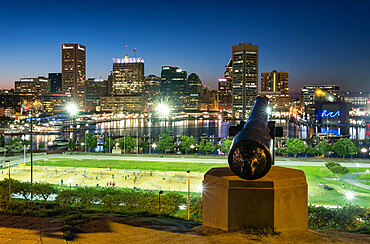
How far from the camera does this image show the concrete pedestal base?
293 inches

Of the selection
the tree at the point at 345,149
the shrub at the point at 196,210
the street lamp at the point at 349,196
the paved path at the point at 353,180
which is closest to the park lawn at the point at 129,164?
the paved path at the point at 353,180

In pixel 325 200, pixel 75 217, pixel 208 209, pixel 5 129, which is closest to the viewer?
pixel 208 209

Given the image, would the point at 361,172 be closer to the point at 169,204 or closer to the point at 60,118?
the point at 169,204

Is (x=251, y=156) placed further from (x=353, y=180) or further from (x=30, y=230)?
(x=353, y=180)

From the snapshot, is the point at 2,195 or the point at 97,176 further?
the point at 97,176

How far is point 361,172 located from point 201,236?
90.8ft

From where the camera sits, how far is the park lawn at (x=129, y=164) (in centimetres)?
3250

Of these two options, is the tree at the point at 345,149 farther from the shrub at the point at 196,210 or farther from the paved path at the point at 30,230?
the paved path at the point at 30,230

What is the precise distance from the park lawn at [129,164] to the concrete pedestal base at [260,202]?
23426 millimetres

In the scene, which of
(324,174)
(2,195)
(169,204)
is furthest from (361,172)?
(2,195)

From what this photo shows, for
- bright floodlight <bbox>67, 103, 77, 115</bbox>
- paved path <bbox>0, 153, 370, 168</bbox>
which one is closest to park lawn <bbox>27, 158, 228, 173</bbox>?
paved path <bbox>0, 153, 370, 168</bbox>

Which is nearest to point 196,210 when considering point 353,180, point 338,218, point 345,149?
point 338,218

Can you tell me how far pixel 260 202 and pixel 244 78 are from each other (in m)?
183

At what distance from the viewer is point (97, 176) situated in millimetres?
29203
